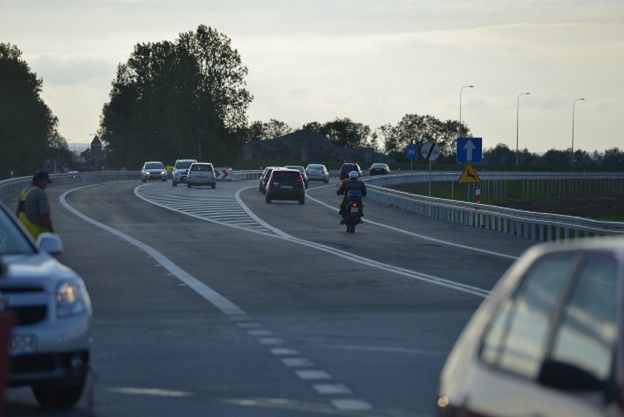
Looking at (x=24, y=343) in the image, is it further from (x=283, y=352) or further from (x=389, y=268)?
(x=389, y=268)

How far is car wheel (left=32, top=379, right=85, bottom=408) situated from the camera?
1046 cm

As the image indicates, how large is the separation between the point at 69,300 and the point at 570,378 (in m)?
5.89

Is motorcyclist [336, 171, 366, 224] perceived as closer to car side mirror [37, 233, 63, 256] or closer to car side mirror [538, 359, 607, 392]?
car side mirror [37, 233, 63, 256]

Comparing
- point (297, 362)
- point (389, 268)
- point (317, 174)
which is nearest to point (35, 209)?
point (389, 268)

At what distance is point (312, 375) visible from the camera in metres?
12.1

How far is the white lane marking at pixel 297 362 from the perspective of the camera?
12.7m

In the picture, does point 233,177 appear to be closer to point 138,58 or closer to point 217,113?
point 217,113

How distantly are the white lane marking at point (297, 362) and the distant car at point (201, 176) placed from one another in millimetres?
74192

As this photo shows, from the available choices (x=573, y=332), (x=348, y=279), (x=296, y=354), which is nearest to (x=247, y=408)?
(x=296, y=354)

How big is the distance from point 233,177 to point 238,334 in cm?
9991

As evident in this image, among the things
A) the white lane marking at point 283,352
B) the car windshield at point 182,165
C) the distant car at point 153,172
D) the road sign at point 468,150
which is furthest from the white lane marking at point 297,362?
the distant car at point 153,172

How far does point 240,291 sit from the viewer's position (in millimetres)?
21266

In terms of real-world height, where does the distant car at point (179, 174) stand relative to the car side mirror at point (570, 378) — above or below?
below

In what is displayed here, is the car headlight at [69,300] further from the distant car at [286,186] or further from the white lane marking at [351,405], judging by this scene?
the distant car at [286,186]
